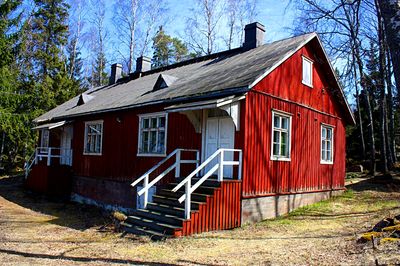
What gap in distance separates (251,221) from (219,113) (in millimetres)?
3409

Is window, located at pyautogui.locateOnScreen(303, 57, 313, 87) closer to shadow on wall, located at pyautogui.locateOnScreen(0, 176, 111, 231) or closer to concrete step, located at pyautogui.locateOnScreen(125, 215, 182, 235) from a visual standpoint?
concrete step, located at pyautogui.locateOnScreen(125, 215, 182, 235)

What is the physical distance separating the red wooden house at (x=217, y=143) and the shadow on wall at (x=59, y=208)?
77 centimetres

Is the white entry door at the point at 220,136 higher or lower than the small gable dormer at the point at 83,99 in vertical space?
lower

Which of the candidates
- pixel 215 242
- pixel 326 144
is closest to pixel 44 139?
pixel 326 144

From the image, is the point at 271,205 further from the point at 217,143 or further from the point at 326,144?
the point at 326,144

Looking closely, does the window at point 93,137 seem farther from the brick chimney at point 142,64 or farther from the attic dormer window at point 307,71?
the attic dormer window at point 307,71

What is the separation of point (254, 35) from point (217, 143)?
21.9 feet

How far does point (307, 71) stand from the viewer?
1444cm

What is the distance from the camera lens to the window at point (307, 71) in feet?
46.5

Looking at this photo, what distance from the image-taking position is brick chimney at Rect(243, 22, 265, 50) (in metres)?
16.3

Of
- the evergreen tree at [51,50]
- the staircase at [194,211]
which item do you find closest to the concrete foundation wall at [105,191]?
the staircase at [194,211]

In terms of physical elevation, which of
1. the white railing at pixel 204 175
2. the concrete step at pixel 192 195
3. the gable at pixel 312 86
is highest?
the gable at pixel 312 86

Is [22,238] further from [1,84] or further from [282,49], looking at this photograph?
[1,84]

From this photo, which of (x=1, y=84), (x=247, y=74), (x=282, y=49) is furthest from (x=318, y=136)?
(x=1, y=84)
